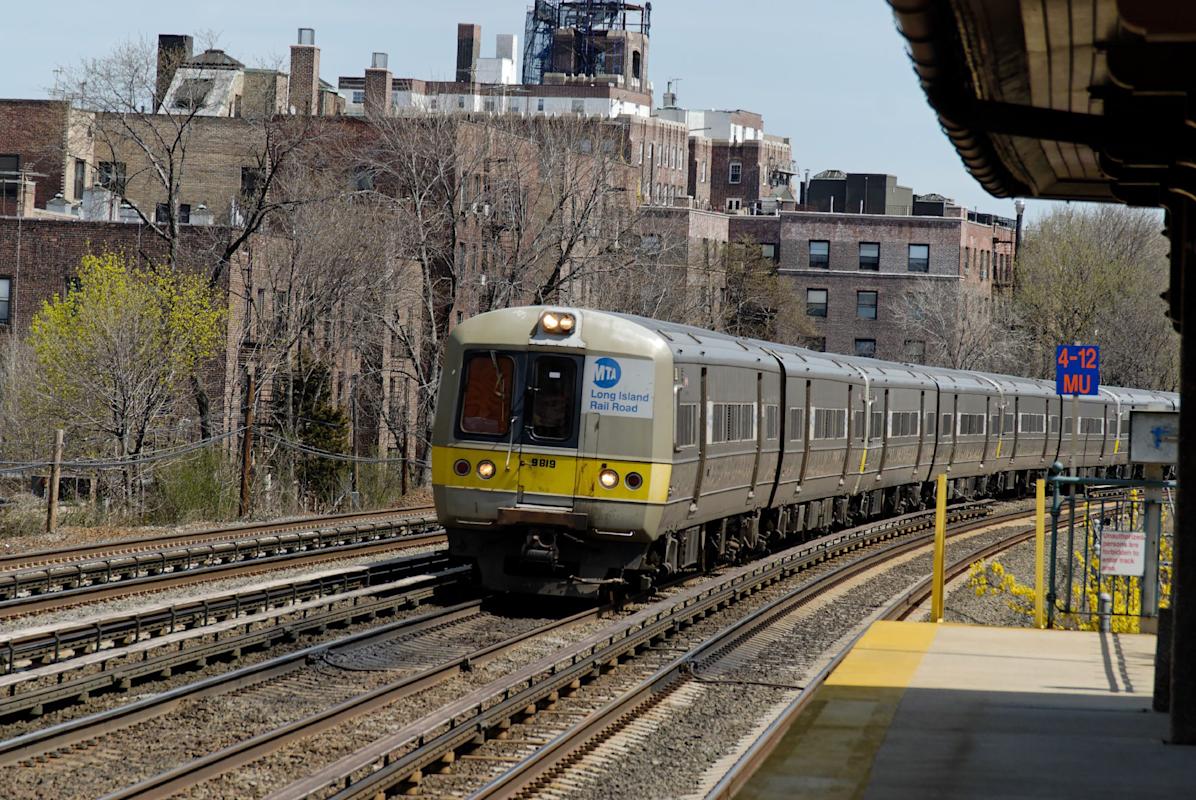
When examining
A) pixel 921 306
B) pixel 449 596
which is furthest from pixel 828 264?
A: pixel 449 596

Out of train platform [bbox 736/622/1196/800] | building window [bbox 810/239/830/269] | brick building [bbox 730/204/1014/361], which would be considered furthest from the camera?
building window [bbox 810/239/830/269]

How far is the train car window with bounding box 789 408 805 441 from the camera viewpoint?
2307 cm

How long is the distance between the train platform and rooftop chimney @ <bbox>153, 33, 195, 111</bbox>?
104 feet

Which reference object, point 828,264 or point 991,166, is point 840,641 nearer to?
point 991,166

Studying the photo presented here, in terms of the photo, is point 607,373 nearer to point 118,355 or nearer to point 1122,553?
point 1122,553

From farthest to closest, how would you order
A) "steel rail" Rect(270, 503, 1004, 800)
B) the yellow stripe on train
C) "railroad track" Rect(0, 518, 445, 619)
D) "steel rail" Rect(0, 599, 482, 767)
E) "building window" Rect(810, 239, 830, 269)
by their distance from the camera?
"building window" Rect(810, 239, 830, 269) < the yellow stripe on train < "railroad track" Rect(0, 518, 445, 619) < "steel rail" Rect(0, 599, 482, 767) < "steel rail" Rect(270, 503, 1004, 800)

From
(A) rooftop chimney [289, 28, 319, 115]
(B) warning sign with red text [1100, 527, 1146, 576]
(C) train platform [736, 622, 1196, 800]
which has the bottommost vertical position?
(C) train platform [736, 622, 1196, 800]

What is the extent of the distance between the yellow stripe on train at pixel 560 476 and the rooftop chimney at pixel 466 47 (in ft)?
387

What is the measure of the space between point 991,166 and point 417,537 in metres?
14.5

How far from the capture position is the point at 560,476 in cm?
1612

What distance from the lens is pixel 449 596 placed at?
17.7 metres

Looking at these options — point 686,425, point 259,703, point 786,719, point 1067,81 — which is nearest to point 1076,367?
point 686,425

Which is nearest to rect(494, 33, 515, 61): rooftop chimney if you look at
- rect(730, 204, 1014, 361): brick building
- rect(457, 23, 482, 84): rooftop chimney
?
rect(457, 23, 482, 84): rooftop chimney

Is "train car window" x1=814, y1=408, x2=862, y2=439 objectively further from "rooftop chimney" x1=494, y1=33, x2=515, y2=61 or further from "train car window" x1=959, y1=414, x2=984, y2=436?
"rooftop chimney" x1=494, y1=33, x2=515, y2=61
